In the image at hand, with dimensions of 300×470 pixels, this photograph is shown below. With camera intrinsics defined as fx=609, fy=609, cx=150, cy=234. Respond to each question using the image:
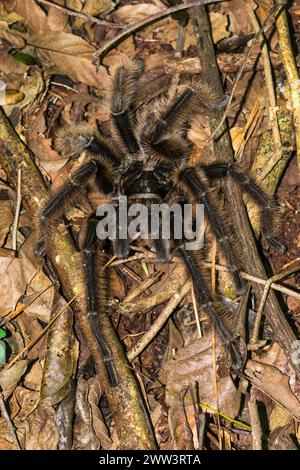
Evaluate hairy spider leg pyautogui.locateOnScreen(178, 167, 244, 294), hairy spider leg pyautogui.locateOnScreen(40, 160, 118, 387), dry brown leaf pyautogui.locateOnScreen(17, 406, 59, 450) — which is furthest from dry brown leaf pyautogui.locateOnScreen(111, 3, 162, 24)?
dry brown leaf pyautogui.locateOnScreen(17, 406, 59, 450)

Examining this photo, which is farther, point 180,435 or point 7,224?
point 7,224

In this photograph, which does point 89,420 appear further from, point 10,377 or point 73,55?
point 73,55

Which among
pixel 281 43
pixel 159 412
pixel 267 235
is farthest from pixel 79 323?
pixel 281 43

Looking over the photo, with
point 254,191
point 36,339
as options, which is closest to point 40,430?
point 36,339

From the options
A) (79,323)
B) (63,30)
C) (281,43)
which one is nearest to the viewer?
(79,323)

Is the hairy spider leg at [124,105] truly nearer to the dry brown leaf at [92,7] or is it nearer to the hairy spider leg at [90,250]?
the hairy spider leg at [90,250]

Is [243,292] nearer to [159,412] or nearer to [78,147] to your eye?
[159,412]

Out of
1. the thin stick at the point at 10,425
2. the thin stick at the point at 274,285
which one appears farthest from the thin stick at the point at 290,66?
the thin stick at the point at 10,425
